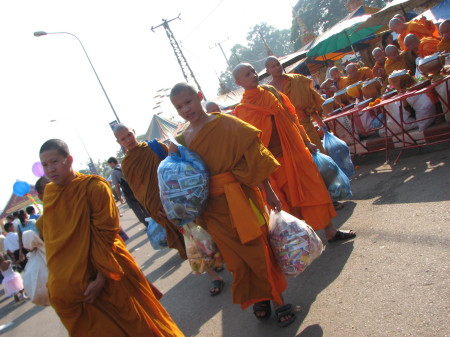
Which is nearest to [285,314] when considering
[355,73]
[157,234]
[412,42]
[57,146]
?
[57,146]

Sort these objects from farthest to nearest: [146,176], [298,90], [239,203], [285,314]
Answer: [298,90], [146,176], [285,314], [239,203]

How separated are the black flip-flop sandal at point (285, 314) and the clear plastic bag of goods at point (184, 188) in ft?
3.37

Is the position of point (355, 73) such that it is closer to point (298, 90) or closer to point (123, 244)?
point (298, 90)

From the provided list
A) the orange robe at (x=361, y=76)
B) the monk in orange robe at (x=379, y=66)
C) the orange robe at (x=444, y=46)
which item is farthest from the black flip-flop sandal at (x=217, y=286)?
the orange robe at (x=361, y=76)

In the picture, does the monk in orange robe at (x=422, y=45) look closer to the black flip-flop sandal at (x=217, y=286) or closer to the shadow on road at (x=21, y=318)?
the black flip-flop sandal at (x=217, y=286)

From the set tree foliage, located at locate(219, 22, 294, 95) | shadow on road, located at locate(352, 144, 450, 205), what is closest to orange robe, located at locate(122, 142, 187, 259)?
shadow on road, located at locate(352, 144, 450, 205)

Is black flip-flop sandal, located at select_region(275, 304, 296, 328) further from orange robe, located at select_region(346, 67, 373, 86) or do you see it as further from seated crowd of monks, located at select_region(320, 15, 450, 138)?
orange robe, located at select_region(346, 67, 373, 86)

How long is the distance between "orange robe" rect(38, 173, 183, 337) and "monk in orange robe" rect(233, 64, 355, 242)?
1893 mm

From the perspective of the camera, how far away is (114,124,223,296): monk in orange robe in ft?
15.5

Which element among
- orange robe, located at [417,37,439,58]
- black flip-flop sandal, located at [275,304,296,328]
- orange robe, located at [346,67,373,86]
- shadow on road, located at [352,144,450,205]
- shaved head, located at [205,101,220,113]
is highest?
shaved head, located at [205,101,220,113]

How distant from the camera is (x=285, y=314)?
3.12 m

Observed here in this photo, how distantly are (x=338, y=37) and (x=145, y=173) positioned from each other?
9.55 metres

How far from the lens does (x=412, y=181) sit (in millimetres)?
5012

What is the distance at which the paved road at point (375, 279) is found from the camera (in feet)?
8.70
